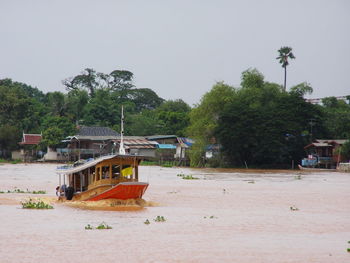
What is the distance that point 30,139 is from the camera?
9806 centimetres

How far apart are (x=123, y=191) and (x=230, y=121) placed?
46465 mm

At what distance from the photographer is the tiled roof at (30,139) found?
96975 mm

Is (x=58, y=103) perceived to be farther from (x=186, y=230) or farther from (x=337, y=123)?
(x=186, y=230)

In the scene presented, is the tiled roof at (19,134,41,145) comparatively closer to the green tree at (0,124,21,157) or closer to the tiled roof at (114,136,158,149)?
the green tree at (0,124,21,157)

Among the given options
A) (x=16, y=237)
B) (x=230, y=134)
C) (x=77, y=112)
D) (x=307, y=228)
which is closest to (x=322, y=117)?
(x=230, y=134)

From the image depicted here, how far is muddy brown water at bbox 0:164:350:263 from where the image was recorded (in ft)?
59.7

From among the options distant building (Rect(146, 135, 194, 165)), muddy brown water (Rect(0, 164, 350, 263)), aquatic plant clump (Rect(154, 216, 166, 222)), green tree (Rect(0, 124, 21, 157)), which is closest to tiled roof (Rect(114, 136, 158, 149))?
distant building (Rect(146, 135, 194, 165))

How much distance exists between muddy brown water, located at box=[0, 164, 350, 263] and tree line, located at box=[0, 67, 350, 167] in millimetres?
37053

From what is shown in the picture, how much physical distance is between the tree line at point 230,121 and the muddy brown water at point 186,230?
37.1 meters

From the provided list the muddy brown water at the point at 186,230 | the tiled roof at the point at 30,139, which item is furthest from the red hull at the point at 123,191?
the tiled roof at the point at 30,139

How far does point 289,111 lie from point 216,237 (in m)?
56.5

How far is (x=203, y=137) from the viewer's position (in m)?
77.6

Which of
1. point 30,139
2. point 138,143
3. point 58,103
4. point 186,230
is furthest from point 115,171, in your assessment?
point 58,103

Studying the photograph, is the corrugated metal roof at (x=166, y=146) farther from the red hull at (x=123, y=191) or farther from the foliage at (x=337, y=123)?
the red hull at (x=123, y=191)
